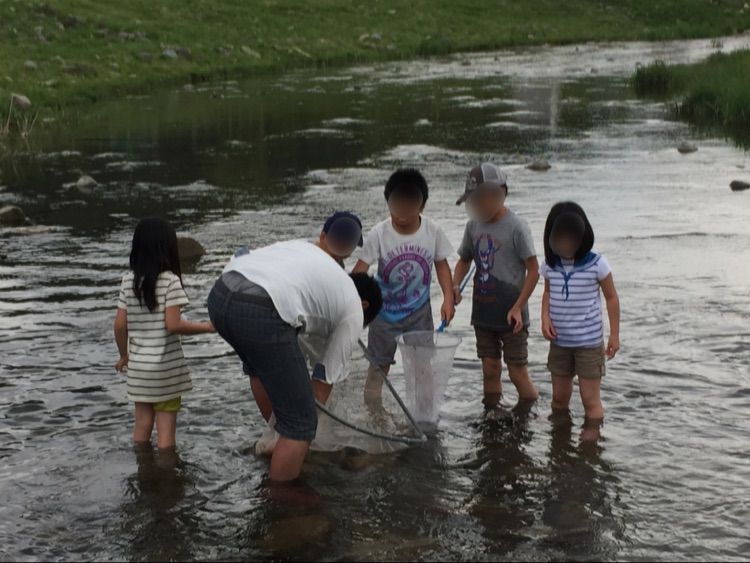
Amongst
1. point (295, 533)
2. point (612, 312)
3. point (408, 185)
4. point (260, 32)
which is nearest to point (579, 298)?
point (612, 312)

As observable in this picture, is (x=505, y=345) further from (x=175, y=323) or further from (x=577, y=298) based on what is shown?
(x=175, y=323)

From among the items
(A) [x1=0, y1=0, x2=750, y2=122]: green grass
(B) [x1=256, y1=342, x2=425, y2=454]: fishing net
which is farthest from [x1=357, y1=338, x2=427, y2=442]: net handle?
(A) [x1=0, y1=0, x2=750, y2=122]: green grass

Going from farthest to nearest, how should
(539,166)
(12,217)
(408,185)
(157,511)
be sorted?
(539,166), (12,217), (408,185), (157,511)

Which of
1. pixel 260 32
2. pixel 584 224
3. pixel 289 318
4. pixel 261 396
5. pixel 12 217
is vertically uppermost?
pixel 260 32

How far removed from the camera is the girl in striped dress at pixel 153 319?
6.32 metres

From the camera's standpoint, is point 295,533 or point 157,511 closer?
point 295,533

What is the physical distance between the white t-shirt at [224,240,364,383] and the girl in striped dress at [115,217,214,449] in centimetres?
74

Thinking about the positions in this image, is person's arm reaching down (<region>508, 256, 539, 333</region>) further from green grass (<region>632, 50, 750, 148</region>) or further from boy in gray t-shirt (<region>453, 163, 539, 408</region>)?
green grass (<region>632, 50, 750, 148</region>)

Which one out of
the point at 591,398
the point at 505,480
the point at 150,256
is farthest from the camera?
the point at 591,398

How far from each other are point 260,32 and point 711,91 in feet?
74.8

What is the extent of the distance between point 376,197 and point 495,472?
9.69 metres

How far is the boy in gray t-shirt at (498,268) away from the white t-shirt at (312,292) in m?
1.58

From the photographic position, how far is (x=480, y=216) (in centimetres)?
721

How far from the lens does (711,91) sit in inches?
925
